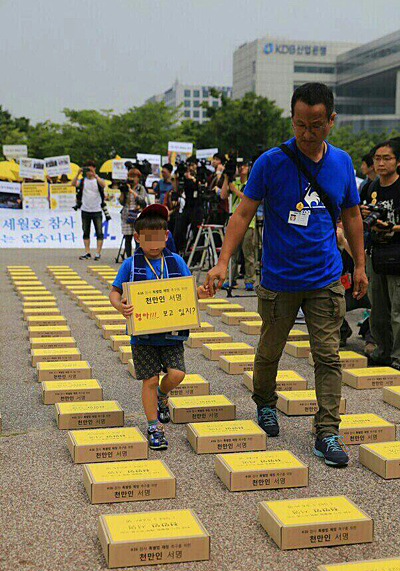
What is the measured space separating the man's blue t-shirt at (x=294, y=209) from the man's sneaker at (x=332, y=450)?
0.89 metres

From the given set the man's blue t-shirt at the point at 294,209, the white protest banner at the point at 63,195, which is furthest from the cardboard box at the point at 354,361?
the white protest banner at the point at 63,195

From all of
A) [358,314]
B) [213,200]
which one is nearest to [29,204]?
[213,200]

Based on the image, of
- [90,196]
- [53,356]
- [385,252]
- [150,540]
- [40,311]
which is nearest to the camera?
[150,540]

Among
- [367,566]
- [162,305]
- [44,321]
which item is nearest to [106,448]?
[162,305]

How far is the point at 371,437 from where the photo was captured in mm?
4902

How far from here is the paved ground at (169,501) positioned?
322 cm

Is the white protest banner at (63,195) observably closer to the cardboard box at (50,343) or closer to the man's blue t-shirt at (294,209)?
the cardboard box at (50,343)

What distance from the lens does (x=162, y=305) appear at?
4.52m

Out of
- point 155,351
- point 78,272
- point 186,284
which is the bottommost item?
point 78,272

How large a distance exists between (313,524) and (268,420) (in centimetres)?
163

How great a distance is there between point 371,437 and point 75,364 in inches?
108

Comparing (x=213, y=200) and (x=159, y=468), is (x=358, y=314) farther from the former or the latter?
(x=159, y=468)

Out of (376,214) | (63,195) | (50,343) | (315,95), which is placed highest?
(315,95)

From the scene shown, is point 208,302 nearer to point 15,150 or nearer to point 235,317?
point 235,317
